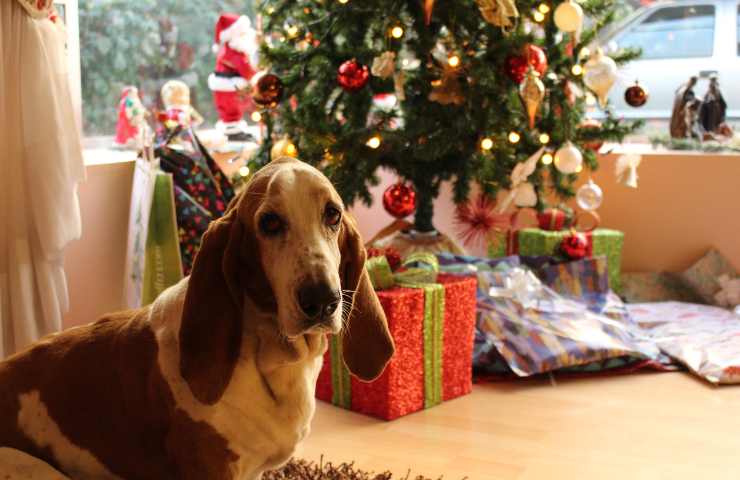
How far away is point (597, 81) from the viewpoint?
10.4 ft

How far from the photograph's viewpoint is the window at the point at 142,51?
3703 mm

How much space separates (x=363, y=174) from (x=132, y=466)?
191 cm

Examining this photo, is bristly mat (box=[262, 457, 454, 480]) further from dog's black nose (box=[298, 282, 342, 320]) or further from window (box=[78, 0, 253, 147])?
window (box=[78, 0, 253, 147])

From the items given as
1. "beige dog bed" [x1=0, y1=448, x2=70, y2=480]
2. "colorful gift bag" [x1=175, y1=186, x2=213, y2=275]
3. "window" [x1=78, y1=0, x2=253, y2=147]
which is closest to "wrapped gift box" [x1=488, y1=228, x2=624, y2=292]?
"colorful gift bag" [x1=175, y1=186, x2=213, y2=275]

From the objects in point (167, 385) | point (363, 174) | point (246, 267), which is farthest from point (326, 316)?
point (363, 174)

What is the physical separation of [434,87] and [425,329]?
855 mm

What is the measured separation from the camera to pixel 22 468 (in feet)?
4.02

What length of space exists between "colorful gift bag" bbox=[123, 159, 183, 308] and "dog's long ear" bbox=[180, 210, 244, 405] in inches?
63.6

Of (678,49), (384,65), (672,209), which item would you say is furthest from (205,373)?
(678,49)

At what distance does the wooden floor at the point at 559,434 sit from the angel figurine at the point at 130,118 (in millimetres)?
1554

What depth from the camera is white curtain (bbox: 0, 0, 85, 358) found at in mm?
2299

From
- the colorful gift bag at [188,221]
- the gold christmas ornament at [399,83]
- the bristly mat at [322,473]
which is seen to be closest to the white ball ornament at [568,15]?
the gold christmas ornament at [399,83]

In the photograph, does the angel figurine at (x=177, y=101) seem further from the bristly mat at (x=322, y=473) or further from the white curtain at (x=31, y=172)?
the bristly mat at (x=322, y=473)

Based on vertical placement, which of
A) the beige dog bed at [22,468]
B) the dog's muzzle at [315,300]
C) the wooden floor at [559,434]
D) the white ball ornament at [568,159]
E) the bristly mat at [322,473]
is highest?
the white ball ornament at [568,159]
